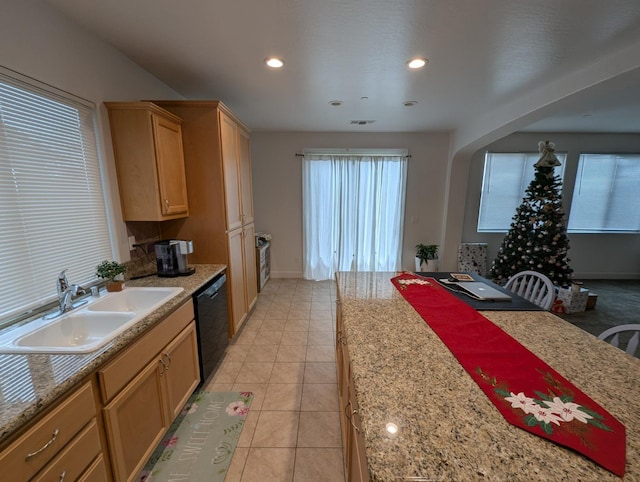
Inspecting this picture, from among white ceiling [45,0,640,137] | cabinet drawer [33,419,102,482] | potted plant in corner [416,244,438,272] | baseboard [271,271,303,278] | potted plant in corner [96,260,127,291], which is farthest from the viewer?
baseboard [271,271,303,278]

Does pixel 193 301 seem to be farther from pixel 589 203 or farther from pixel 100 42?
pixel 589 203

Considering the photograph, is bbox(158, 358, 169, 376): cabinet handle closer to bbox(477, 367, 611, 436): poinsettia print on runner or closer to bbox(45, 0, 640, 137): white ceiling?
bbox(477, 367, 611, 436): poinsettia print on runner

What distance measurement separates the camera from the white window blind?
4.34ft

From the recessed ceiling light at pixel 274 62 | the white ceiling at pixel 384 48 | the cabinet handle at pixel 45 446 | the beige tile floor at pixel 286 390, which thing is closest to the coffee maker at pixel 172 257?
the beige tile floor at pixel 286 390

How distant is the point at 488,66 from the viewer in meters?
2.10

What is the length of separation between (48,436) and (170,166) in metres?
1.79

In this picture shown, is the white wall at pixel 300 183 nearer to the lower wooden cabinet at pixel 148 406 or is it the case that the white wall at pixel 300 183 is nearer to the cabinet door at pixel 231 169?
the cabinet door at pixel 231 169

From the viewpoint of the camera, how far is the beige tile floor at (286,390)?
1.51m

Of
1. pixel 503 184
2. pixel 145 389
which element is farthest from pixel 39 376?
pixel 503 184

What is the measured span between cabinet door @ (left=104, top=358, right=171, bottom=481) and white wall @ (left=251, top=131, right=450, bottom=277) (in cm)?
332

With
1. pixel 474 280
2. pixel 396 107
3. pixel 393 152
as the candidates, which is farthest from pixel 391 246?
pixel 474 280

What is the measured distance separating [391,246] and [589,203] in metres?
3.57

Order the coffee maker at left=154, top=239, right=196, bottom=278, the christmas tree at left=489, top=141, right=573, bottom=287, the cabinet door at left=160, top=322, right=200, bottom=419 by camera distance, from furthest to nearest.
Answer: the christmas tree at left=489, top=141, right=573, bottom=287
the coffee maker at left=154, top=239, right=196, bottom=278
the cabinet door at left=160, top=322, right=200, bottom=419

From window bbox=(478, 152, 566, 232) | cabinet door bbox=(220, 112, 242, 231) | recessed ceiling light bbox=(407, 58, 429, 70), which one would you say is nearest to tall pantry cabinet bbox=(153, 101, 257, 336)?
cabinet door bbox=(220, 112, 242, 231)
